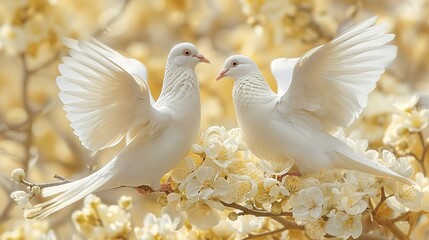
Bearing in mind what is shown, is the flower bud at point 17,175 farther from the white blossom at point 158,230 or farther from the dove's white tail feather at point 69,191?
the white blossom at point 158,230

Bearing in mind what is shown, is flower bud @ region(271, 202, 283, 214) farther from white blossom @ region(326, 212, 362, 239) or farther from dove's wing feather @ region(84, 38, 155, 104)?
dove's wing feather @ region(84, 38, 155, 104)

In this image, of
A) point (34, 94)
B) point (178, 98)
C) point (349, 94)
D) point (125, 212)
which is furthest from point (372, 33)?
point (34, 94)

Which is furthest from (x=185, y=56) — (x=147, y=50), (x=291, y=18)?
(x=147, y=50)

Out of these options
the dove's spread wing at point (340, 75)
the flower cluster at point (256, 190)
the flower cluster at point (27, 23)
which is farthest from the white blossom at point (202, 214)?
the flower cluster at point (27, 23)

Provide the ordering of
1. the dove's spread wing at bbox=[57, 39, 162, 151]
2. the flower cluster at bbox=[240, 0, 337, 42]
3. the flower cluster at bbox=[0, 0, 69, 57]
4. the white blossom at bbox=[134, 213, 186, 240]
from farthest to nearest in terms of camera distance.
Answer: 1. the flower cluster at bbox=[240, 0, 337, 42]
2. the flower cluster at bbox=[0, 0, 69, 57]
3. the white blossom at bbox=[134, 213, 186, 240]
4. the dove's spread wing at bbox=[57, 39, 162, 151]

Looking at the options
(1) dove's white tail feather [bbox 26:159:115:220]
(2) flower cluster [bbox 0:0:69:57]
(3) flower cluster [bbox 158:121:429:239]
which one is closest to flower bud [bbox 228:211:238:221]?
(3) flower cluster [bbox 158:121:429:239]

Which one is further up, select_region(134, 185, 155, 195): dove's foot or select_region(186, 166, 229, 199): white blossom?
select_region(186, 166, 229, 199): white blossom

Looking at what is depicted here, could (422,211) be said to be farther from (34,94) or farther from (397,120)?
(34,94)

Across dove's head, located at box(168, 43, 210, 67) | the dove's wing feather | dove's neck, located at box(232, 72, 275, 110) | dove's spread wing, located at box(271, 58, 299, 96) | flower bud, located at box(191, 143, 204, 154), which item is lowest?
flower bud, located at box(191, 143, 204, 154)
